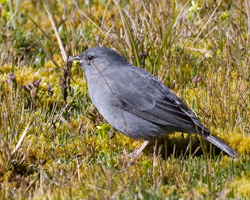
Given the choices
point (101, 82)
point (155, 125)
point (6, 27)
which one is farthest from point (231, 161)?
point (6, 27)

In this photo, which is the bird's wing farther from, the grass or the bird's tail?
the grass

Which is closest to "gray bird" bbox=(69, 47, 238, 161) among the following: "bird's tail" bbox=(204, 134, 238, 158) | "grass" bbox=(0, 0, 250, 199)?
"bird's tail" bbox=(204, 134, 238, 158)

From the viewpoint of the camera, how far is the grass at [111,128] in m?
3.75

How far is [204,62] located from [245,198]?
315cm

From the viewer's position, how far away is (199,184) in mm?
3715

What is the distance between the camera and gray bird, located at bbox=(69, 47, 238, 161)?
456 cm

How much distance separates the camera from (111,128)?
5.06m

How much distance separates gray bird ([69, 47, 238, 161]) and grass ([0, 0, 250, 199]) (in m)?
0.18

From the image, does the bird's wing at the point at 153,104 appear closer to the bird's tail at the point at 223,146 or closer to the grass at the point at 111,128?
the bird's tail at the point at 223,146

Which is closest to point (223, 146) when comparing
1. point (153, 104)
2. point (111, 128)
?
point (153, 104)

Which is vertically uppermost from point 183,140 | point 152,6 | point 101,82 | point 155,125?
point 152,6

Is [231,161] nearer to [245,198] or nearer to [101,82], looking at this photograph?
[245,198]

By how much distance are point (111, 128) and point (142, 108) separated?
522 millimetres

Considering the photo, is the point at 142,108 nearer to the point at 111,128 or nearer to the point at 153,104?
the point at 153,104
